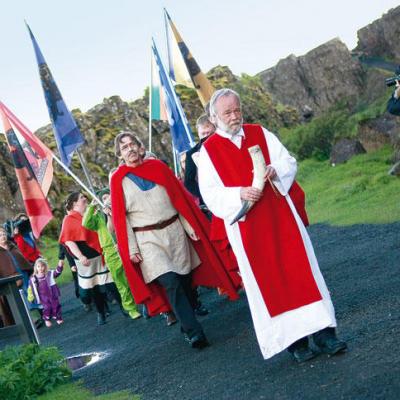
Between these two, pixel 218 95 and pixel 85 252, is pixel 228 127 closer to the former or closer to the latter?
pixel 218 95

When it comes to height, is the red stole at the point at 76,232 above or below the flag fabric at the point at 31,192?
below

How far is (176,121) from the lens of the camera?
513 inches

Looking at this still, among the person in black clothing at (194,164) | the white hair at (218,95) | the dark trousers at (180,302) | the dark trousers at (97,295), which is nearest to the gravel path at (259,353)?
the dark trousers at (180,302)

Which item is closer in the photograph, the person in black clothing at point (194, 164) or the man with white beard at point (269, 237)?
the man with white beard at point (269, 237)

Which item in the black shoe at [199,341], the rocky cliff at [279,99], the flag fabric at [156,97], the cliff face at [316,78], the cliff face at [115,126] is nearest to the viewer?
the black shoe at [199,341]

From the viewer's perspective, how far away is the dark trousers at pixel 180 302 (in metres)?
6.63

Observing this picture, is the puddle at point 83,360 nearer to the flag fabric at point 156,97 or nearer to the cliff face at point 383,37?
the flag fabric at point 156,97

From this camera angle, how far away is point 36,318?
42.9ft

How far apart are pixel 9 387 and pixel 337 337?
254 centimetres

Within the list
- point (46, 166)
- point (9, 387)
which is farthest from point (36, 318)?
point (9, 387)

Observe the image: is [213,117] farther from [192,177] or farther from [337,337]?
[192,177]

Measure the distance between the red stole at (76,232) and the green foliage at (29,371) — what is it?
3.90 meters

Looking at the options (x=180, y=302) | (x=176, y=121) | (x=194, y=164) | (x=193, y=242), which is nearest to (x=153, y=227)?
(x=193, y=242)

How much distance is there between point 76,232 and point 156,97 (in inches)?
158
